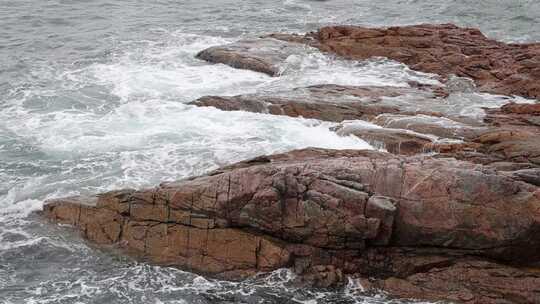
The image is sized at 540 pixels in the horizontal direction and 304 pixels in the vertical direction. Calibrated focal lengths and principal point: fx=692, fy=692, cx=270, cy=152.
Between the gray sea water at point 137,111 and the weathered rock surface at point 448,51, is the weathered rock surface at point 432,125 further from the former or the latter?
the weathered rock surface at point 448,51

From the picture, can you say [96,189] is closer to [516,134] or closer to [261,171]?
[261,171]

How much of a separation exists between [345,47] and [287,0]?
18414 millimetres

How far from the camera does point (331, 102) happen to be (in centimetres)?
2772

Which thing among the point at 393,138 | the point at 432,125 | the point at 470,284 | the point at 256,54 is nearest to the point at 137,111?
the point at 256,54

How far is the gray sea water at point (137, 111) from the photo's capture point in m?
18.3

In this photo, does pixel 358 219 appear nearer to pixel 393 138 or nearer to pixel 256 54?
pixel 393 138

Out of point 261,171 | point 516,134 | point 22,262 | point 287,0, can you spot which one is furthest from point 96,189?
point 287,0

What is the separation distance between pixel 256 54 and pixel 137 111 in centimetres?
840

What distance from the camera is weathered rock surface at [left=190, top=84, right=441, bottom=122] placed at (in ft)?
88.4

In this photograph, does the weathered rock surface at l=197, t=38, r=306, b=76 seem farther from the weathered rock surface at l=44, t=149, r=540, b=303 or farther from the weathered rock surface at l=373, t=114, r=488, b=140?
the weathered rock surface at l=44, t=149, r=540, b=303

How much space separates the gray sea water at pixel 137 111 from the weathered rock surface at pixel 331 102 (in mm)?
629

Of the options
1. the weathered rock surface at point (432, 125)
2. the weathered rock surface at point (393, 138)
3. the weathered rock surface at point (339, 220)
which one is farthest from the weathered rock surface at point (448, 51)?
the weathered rock surface at point (339, 220)

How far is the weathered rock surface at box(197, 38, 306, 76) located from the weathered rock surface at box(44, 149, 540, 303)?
14794mm

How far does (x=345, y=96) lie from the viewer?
28484mm
